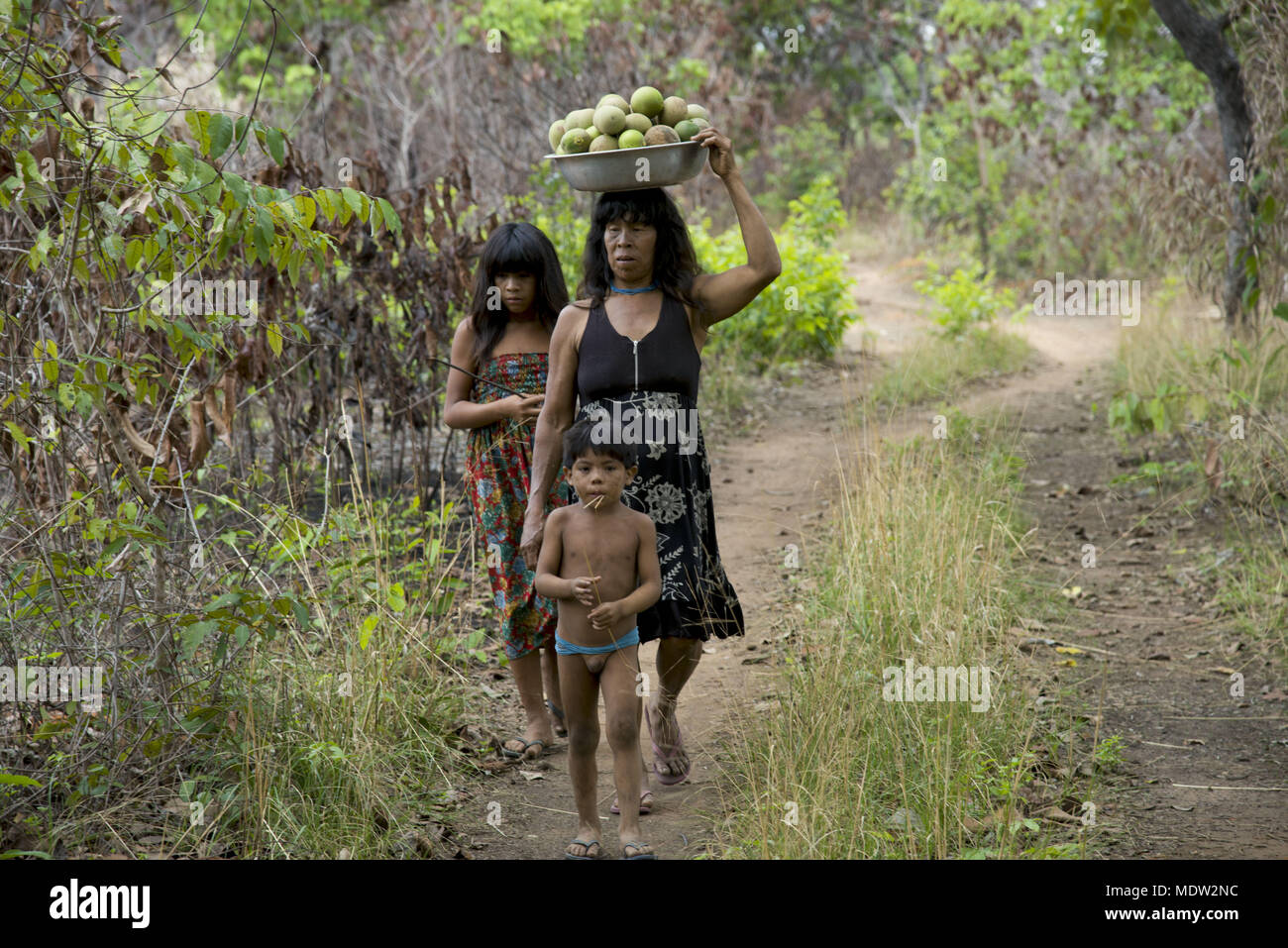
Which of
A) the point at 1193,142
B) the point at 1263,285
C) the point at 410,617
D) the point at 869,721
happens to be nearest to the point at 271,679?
the point at 410,617

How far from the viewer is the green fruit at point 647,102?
3328 mm

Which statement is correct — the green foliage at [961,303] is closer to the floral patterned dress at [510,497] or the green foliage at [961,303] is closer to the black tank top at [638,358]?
the floral patterned dress at [510,497]

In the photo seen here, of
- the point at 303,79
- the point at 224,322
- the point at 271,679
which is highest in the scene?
the point at 303,79

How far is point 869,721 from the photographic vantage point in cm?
362

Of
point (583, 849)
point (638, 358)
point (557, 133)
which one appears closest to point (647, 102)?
point (557, 133)

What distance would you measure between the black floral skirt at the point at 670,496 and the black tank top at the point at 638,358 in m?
0.03

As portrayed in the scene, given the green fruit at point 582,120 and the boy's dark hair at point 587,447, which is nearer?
the boy's dark hair at point 587,447

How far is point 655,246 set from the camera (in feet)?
11.5

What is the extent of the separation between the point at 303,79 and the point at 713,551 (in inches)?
550

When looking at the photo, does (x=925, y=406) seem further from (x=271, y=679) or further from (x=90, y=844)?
(x=90, y=844)

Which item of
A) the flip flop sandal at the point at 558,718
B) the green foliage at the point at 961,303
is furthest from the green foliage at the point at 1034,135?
the flip flop sandal at the point at 558,718

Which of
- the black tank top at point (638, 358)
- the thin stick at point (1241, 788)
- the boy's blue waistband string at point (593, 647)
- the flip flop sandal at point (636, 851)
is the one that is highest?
the black tank top at point (638, 358)

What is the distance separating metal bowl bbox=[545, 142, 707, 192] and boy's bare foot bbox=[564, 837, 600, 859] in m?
1.75

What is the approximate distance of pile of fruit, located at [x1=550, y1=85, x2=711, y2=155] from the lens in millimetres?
3277
